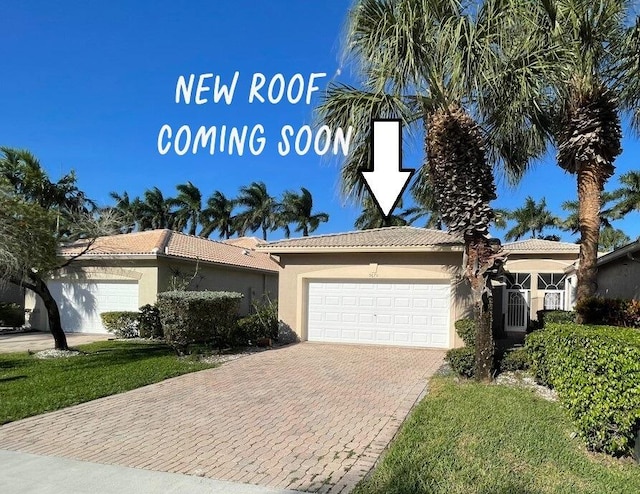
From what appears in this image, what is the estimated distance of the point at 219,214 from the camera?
44.3m

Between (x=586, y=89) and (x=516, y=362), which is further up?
(x=586, y=89)

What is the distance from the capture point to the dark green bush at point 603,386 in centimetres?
489

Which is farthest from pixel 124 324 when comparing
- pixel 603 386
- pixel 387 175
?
pixel 603 386

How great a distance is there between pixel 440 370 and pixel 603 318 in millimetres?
3664

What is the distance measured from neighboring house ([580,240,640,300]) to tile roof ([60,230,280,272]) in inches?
420

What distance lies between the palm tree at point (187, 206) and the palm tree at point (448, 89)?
120 ft

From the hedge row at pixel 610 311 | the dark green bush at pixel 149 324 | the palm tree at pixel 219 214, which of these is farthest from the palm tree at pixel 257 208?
the hedge row at pixel 610 311

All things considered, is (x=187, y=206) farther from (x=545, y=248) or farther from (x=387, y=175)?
(x=387, y=175)

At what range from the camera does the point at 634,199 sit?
3222 cm

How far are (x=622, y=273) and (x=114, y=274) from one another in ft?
55.3

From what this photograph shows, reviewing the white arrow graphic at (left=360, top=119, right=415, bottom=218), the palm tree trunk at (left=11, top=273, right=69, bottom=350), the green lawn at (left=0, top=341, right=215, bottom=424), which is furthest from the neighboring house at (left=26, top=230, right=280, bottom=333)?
the white arrow graphic at (left=360, top=119, right=415, bottom=218)

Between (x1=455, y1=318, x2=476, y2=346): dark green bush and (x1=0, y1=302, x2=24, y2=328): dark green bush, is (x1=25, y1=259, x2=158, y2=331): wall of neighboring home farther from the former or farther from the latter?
(x1=455, y1=318, x2=476, y2=346): dark green bush

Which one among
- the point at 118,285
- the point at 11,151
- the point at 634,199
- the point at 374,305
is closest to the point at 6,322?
the point at 118,285

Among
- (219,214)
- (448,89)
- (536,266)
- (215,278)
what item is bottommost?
(215,278)
